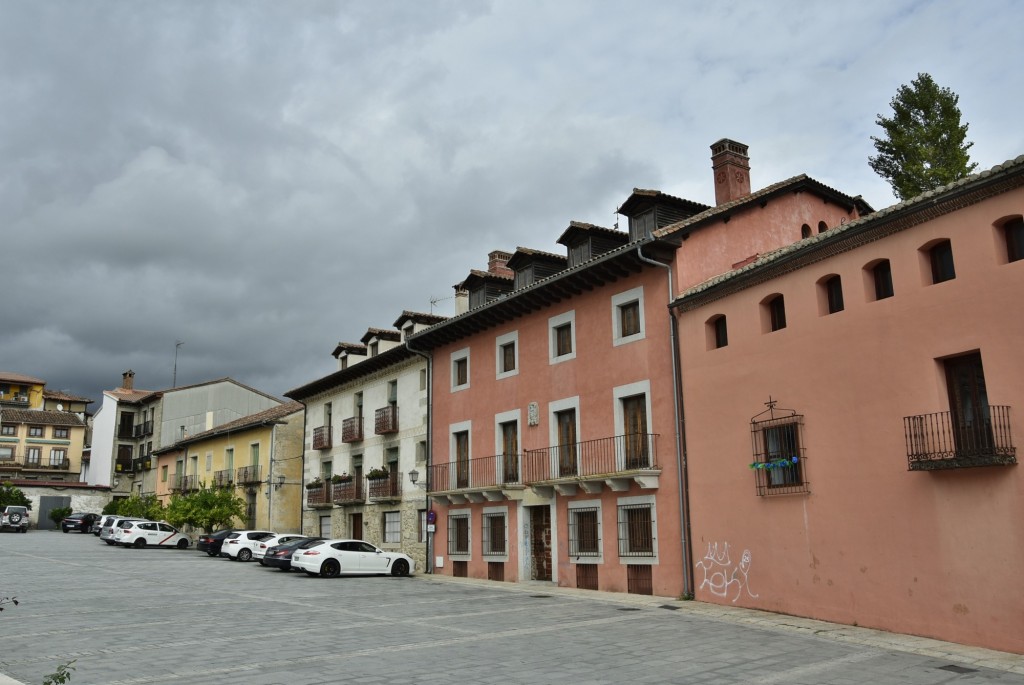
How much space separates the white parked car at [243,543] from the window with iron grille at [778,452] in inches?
908

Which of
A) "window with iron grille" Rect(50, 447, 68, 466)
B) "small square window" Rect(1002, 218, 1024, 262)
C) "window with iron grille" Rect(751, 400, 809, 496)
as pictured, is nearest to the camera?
"small square window" Rect(1002, 218, 1024, 262)

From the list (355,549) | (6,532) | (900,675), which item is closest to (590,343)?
(355,549)

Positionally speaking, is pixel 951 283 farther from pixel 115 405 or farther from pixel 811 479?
pixel 115 405

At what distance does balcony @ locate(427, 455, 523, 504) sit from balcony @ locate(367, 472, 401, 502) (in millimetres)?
2714

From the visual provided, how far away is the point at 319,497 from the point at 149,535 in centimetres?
1197

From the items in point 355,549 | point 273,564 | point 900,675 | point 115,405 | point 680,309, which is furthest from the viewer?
point 115,405

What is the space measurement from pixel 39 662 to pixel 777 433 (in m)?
13.3

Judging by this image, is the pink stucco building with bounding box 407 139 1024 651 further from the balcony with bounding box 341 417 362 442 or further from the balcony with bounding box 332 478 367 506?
the balcony with bounding box 341 417 362 442

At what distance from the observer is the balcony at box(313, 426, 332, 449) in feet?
124

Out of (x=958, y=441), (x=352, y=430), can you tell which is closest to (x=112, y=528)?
(x=352, y=430)

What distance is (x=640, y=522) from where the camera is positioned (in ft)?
71.0

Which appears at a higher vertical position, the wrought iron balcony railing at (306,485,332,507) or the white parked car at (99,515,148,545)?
the wrought iron balcony railing at (306,485,332,507)

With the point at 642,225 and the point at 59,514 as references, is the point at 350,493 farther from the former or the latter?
the point at 59,514

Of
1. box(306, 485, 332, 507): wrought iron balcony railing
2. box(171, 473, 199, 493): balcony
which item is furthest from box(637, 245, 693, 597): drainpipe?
box(171, 473, 199, 493): balcony
